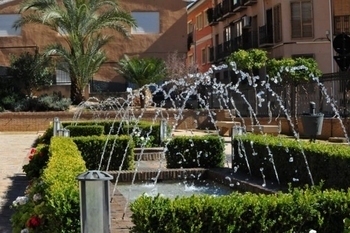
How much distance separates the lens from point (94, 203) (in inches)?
183

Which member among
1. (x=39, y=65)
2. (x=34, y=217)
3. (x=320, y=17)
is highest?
(x=320, y=17)

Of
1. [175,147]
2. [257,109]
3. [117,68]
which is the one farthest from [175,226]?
[117,68]

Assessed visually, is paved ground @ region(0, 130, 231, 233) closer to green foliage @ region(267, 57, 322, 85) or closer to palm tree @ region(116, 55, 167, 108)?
green foliage @ region(267, 57, 322, 85)

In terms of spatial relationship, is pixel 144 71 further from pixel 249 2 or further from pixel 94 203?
pixel 94 203

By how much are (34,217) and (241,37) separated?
3665 centimetres

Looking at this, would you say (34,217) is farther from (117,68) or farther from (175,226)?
(117,68)

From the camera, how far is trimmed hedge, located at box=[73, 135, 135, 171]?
12875 mm

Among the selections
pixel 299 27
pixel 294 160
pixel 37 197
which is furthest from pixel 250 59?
pixel 37 197

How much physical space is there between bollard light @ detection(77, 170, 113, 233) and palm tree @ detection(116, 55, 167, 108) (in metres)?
28.9

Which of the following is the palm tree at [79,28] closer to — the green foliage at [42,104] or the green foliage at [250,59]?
the green foliage at [42,104]

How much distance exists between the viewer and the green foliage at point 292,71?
28.4m

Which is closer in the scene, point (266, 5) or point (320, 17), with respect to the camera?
point (320, 17)

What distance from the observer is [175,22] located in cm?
3931

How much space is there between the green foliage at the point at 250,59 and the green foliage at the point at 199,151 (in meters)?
22.5
